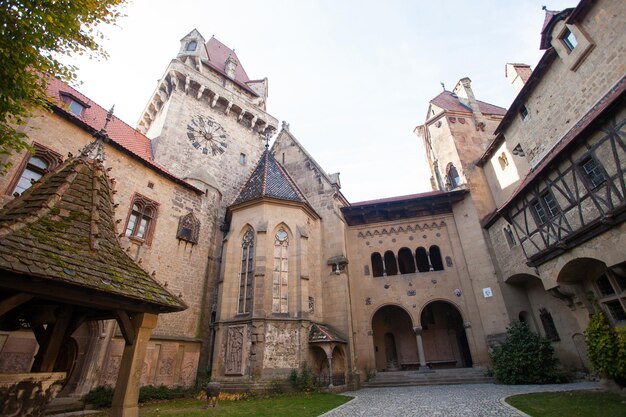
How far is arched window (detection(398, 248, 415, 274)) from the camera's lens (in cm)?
1875

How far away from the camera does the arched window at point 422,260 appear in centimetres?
1805

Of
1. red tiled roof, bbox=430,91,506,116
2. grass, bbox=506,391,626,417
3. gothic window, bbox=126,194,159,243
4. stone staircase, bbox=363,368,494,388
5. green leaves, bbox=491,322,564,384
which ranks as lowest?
grass, bbox=506,391,626,417

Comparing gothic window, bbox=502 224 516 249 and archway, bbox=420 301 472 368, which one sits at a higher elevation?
gothic window, bbox=502 224 516 249

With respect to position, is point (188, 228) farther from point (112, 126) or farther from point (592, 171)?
point (592, 171)

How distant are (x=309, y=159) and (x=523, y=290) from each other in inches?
528

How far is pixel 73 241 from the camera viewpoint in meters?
5.05

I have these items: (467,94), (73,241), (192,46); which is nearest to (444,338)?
(467,94)

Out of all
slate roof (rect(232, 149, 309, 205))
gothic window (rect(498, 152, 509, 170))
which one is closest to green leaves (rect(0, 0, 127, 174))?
slate roof (rect(232, 149, 309, 205))

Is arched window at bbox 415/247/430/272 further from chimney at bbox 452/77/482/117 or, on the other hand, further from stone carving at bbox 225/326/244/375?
stone carving at bbox 225/326/244/375

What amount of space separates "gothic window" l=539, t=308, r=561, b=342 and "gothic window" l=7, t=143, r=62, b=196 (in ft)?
68.6

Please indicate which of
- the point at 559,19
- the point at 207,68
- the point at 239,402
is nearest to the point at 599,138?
the point at 559,19

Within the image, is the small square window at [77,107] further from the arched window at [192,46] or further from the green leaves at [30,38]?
the arched window at [192,46]

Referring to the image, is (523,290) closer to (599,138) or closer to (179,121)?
(599,138)

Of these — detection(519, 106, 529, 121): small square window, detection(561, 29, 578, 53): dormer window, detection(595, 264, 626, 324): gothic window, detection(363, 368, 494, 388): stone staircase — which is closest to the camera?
detection(595, 264, 626, 324): gothic window
